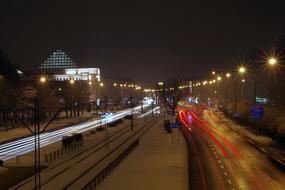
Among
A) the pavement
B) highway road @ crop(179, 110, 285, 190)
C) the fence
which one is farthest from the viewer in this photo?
the pavement

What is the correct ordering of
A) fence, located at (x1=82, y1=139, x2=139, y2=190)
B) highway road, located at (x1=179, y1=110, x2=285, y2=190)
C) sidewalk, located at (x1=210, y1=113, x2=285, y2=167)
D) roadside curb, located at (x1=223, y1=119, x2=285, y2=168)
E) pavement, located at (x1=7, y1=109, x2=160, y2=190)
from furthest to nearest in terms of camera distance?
sidewalk, located at (x1=210, y1=113, x2=285, y2=167) → roadside curb, located at (x1=223, y1=119, x2=285, y2=168) → pavement, located at (x1=7, y1=109, x2=160, y2=190) → highway road, located at (x1=179, y1=110, x2=285, y2=190) → fence, located at (x1=82, y1=139, x2=139, y2=190)

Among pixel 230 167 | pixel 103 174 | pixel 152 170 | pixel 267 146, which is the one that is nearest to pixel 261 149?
pixel 267 146

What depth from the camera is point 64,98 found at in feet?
278

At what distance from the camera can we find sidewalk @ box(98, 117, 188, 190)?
21938 millimetres

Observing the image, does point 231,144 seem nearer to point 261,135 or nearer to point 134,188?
point 261,135

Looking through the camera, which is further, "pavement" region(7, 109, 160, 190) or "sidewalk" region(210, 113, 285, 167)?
"sidewalk" region(210, 113, 285, 167)

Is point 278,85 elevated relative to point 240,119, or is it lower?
elevated

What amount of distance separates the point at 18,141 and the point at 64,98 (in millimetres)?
42754

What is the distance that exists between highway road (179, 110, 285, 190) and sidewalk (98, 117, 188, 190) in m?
0.79

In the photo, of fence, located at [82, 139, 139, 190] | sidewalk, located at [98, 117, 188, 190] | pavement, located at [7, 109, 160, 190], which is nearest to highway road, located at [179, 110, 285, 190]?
sidewalk, located at [98, 117, 188, 190]

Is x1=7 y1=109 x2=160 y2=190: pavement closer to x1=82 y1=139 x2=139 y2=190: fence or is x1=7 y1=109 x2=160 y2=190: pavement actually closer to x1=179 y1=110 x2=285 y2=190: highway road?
x1=82 y1=139 x2=139 y2=190: fence

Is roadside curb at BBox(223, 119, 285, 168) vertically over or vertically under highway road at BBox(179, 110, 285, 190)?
over

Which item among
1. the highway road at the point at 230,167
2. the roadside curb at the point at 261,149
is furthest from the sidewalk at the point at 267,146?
the highway road at the point at 230,167

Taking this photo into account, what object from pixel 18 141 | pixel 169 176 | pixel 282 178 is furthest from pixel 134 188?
pixel 18 141
